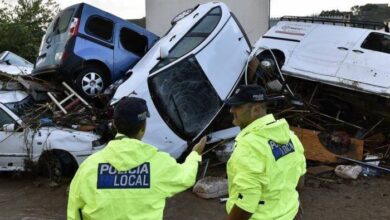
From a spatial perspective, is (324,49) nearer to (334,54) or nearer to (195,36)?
(334,54)

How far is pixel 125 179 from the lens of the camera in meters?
2.29

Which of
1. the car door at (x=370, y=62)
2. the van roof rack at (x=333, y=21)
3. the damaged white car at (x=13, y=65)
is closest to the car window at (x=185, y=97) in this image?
the car door at (x=370, y=62)

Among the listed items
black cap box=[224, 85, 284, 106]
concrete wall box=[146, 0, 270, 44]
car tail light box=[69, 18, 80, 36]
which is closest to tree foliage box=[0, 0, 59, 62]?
concrete wall box=[146, 0, 270, 44]

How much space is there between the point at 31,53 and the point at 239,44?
1531 centimetres

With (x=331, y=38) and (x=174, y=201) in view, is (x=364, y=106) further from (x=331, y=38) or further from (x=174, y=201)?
(x=174, y=201)

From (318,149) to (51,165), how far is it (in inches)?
157

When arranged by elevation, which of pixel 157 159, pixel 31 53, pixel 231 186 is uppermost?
pixel 157 159

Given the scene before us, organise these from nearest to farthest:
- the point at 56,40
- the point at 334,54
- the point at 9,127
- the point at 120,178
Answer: the point at 120,178 < the point at 9,127 < the point at 56,40 < the point at 334,54

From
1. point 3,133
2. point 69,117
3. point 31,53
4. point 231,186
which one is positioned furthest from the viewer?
point 31,53

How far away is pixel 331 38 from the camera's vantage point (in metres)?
9.09

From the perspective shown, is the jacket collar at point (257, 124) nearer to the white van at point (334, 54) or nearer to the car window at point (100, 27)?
the white van at point (334, 54)

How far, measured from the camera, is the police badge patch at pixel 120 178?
2279mm

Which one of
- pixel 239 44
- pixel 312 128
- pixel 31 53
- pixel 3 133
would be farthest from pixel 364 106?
pixel 31 53

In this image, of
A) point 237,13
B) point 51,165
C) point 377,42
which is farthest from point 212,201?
point 237,13
